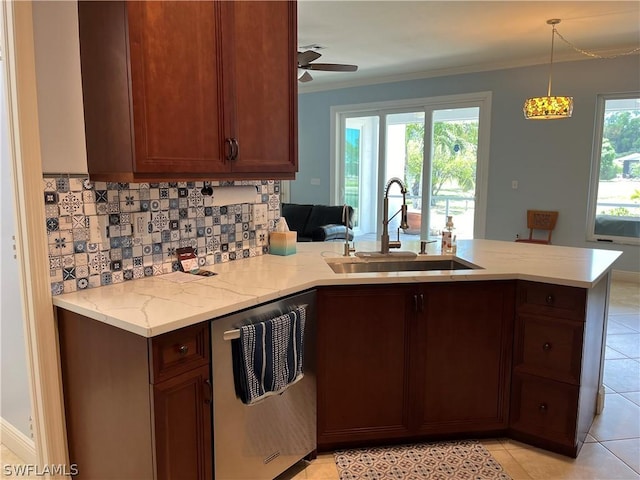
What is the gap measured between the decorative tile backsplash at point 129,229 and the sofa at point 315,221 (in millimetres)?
3339

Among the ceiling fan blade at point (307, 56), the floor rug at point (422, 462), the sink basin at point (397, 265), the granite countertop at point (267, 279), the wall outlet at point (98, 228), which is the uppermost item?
the ceiling fan blade at point (307, 56)

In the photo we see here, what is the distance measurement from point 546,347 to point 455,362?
0.42 meters

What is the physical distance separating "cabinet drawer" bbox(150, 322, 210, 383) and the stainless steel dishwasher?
42mm

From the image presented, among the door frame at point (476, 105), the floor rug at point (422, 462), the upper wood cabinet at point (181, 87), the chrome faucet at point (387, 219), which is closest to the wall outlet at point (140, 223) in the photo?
the upper wood cabinet at point (181, 87)

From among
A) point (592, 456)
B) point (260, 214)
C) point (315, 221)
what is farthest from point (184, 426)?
point (315, 221)

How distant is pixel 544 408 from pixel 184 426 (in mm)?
1650

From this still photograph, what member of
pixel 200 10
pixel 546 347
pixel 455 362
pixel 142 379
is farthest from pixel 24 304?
pixel 546 347

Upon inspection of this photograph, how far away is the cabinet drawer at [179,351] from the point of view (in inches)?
58.3

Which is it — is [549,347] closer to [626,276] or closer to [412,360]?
[412,360]

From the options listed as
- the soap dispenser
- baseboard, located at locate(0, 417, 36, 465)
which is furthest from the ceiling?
baseboard, located at locate(0, 417, 36, 465)

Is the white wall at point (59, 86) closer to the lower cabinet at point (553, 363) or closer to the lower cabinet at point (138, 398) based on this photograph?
the lower cabinet at point (138, 398)

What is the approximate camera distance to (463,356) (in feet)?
7.38

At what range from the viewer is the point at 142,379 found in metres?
1.50

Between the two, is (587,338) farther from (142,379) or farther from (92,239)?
(92,239)
